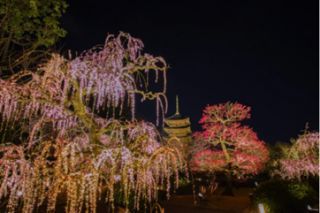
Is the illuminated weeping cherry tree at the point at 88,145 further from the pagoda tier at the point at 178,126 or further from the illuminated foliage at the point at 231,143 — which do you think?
the pagoda tier at the point at 178,126

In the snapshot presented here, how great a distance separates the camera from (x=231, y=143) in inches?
651

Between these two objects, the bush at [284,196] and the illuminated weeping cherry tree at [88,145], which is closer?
the illuminated weeping cherry tree at [88,145]

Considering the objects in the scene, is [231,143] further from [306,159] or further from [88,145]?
[88,145]

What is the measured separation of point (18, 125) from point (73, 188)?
3772mm

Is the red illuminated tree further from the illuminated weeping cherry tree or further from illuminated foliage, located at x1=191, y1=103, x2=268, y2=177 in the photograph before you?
the illuminated weeping cherry tree

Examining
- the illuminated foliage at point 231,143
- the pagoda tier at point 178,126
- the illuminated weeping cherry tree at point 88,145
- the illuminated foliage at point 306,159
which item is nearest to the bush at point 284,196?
the illuminated foliage at point 306,159

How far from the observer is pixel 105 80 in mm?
5090

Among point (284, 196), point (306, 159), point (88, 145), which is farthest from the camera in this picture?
point (306, 159)

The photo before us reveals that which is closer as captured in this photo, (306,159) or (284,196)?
(284,196)

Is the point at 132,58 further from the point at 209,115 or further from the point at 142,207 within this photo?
the point at 209,115

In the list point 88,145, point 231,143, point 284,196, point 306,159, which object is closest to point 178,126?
point 231,143

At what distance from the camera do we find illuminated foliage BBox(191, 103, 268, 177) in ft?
52.3

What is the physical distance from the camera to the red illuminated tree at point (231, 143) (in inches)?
628

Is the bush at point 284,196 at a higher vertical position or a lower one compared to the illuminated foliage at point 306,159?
lower
